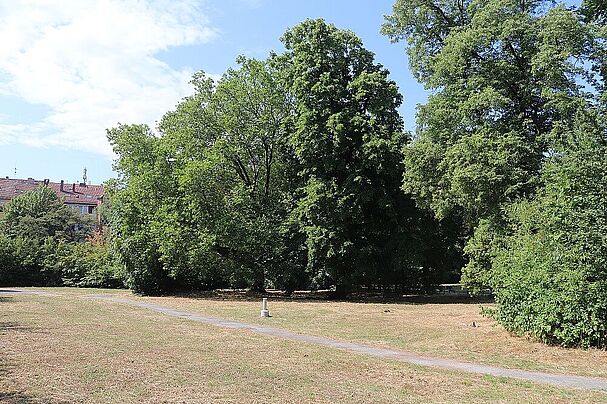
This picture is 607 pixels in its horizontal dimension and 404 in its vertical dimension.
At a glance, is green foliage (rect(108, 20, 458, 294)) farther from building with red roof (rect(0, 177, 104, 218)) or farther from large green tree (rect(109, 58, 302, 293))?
building with red roof (rect(0, 177, 104, 218))

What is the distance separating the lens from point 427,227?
37.6 metres

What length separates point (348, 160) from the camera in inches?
1369

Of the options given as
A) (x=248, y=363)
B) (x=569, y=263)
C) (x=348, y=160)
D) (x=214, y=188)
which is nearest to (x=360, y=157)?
(x=348, y=160)

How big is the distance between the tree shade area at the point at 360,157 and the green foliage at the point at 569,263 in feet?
7.69

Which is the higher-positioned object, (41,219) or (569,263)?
(41,219)

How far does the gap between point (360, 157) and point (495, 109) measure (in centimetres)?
952

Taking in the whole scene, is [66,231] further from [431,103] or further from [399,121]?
[431,103]

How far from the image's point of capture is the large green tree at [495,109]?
23.6 m

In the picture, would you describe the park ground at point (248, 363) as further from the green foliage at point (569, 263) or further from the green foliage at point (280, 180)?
the green foliage at point (280, 180)

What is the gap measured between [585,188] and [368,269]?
2164cm

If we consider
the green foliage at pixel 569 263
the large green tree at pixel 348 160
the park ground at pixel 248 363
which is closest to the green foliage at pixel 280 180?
the large green tree at pixel 348 160

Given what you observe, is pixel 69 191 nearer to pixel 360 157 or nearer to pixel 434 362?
pixel 360 157

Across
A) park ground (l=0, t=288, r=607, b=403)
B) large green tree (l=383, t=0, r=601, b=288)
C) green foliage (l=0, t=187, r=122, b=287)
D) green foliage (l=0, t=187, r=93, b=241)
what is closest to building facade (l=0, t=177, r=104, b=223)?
green foliage (l=0, t=187, r=93, b=241)

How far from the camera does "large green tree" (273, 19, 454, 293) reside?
109ft
